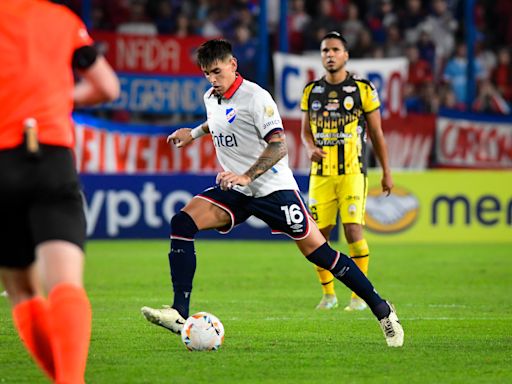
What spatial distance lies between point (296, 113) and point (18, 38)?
48.9ft

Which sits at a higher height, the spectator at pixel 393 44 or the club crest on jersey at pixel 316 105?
the club crest on jersey at pixel 316 105

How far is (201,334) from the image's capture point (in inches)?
290

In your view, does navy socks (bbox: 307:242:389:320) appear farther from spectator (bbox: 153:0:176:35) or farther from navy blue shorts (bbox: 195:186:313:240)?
spectator (bbox: 153:0:176:35)

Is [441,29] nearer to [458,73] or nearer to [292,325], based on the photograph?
[458,73]

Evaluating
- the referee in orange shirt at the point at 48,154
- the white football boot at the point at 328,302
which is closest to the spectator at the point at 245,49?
the white football boot at the point at 328,302

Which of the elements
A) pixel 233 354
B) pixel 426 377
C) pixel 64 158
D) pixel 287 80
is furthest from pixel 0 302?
pixel 287 80

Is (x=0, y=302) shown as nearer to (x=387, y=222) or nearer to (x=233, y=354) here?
(x=233, y=354)

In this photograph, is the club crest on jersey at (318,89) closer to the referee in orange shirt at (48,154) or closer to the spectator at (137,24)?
the referee in orange shirt at (48,154)

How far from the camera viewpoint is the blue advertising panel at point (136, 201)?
58.2 ft

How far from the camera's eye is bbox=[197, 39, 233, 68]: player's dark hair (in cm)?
757

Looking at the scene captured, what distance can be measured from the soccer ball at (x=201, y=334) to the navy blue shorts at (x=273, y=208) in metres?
0.81

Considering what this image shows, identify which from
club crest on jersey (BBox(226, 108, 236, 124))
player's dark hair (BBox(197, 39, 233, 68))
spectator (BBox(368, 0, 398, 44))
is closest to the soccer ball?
club crest on jersey (BBox(226, 108, 236, 124))

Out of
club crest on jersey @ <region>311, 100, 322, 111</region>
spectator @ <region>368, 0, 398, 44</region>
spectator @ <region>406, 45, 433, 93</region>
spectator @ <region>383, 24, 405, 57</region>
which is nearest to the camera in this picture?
club crest on jersey @ <region>311, 100, 322, 111</region>

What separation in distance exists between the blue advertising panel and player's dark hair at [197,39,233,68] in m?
10.1
